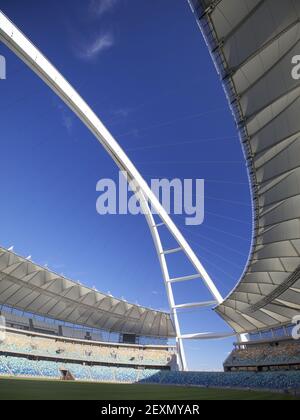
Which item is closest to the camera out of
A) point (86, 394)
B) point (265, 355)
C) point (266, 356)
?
point (86, 394)

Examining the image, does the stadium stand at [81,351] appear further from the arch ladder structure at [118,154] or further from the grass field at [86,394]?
the grass field at [86,394]

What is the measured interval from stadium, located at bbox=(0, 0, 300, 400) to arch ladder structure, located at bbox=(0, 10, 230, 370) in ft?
0.44

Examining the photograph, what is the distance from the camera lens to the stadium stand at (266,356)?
1921 inches

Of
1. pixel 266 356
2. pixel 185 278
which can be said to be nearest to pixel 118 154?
pixel 185 278

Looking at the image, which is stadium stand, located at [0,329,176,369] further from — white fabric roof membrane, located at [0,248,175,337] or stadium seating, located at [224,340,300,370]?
stadium seating, located at [224,340,300,370]

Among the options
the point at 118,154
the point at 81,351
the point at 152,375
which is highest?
the point at 118,154

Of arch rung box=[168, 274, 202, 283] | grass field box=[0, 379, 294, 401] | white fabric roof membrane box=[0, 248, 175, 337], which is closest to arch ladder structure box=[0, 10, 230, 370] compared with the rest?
arch rung box=[168, 274, 202, 283]

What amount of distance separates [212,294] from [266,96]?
138 ft

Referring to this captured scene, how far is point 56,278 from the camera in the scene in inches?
2256

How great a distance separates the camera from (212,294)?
5481 centimetres

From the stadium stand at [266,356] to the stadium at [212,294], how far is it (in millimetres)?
217

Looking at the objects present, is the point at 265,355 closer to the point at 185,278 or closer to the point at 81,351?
the point at 185,278

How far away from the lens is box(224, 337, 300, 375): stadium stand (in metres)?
48.8
